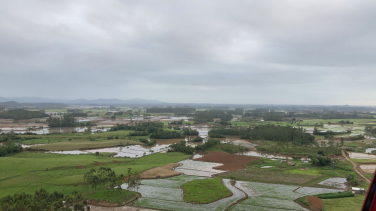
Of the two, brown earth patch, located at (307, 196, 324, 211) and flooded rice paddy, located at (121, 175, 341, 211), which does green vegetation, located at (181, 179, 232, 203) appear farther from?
brown earth patch, located at (307, 196, 324, 211)

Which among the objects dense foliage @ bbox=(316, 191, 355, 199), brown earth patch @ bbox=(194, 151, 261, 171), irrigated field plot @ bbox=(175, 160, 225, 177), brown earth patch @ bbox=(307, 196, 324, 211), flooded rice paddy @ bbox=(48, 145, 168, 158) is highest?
dense foliage @ bbox=(316, 191, 355, 199)

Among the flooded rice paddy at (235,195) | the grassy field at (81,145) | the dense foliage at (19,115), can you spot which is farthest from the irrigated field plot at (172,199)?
the dense foliage at (19,115)

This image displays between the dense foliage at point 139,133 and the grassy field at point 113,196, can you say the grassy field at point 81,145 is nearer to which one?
the dense foliage at point 139,133

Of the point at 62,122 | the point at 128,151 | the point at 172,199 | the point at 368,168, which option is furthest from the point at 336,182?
the point at 62,122

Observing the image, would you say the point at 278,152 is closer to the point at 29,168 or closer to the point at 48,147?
the point at 29,168

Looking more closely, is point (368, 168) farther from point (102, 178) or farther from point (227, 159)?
point (102, 178)

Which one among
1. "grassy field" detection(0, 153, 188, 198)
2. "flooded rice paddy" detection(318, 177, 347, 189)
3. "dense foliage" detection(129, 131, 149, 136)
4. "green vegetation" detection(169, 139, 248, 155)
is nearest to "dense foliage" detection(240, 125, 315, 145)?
"green vegetation" detection(169, 139, 248, 155)
